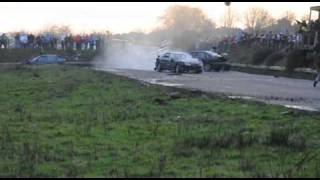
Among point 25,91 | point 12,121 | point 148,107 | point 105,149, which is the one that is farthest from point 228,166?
point 25,91

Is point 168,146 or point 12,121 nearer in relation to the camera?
point 168,146

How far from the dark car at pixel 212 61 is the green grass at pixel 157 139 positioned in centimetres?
3173

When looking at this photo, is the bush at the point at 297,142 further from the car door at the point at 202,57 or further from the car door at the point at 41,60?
the car door at the point at 41,60

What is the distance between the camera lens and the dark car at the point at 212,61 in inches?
1955

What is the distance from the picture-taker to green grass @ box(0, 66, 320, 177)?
805cm

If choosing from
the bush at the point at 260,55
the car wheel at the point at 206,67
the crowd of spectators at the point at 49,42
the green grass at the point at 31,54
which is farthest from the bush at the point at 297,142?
the green grass at the point at 31,54

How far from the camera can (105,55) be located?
7094cm

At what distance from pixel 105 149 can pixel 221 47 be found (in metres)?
52.0

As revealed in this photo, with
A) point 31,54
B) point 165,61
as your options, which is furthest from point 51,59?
point 165,61

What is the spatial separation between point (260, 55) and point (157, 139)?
A: 41.6 metres

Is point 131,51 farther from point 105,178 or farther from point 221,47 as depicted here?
point 105,178

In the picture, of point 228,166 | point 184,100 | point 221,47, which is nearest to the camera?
point 228,166

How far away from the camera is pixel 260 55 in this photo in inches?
2014

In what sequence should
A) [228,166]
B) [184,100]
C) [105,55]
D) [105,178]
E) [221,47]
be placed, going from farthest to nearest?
1. [105,55]
2. [221,47]
3. [184,100]
4. [228,166]
5. [105,178]
